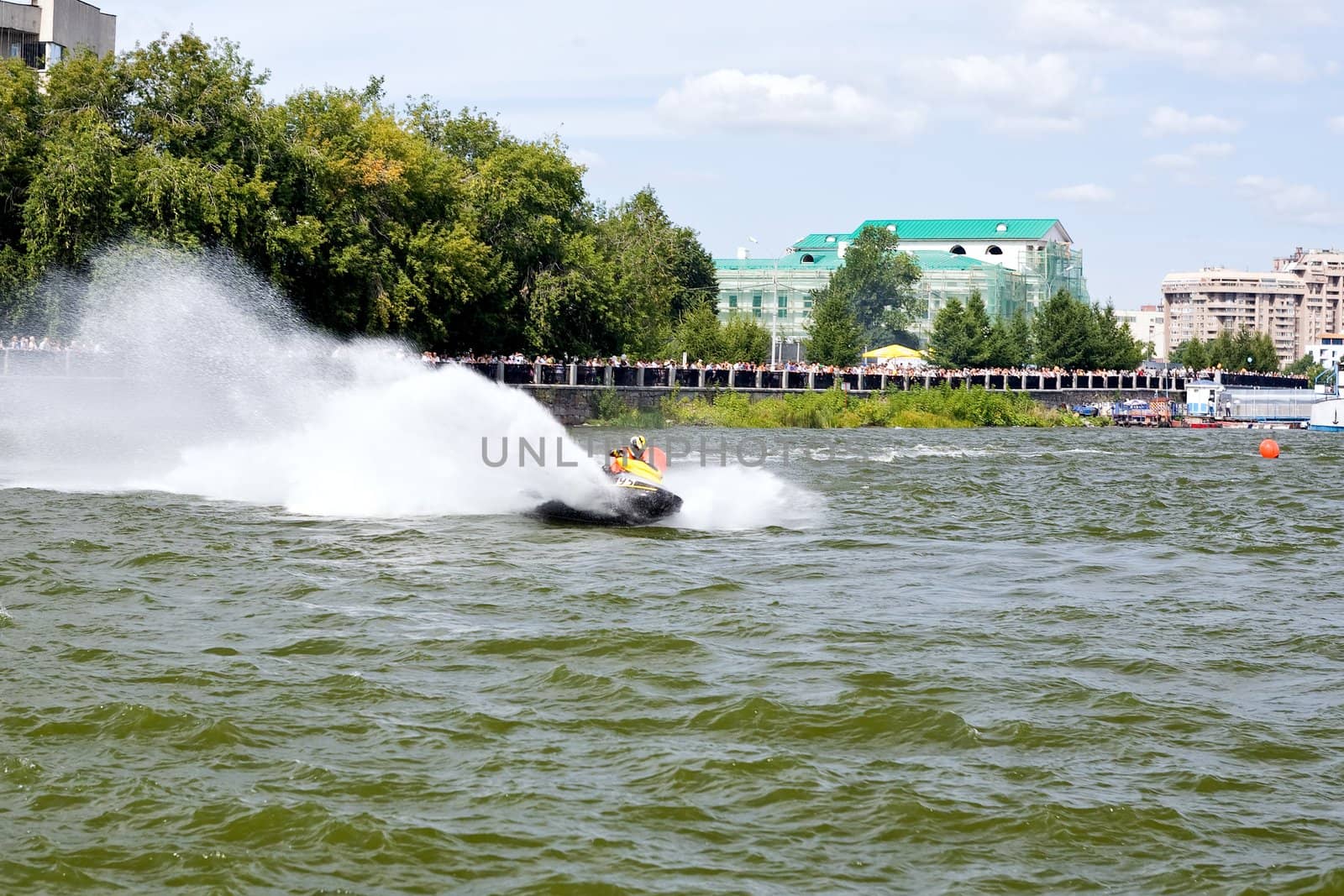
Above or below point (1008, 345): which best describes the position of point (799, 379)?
below

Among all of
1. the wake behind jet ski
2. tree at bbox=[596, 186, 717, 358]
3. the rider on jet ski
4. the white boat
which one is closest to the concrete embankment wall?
tree at bbox=[596, 186, 717, 358]

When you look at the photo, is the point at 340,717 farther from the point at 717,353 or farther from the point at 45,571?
the point at 717,353

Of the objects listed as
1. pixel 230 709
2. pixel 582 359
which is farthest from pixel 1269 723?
pixel 582 359

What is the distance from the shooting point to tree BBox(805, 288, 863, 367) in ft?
289

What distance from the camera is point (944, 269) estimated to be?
136000mm

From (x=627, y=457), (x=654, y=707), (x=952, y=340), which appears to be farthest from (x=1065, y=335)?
(x=654, y=707)

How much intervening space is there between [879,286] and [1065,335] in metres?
24.4

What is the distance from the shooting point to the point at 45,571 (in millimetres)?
17828

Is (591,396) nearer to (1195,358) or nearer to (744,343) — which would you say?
(744,343)

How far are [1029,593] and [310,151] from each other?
38.0 metres

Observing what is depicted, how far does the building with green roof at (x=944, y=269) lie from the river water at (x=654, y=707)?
337 feet

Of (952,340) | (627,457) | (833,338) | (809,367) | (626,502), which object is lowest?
(626,502)

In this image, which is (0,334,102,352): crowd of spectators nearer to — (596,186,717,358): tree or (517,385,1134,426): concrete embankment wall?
(517,385,1134,426): concrete embankment wall

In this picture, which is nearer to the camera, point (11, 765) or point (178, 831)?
point (178, 831)
